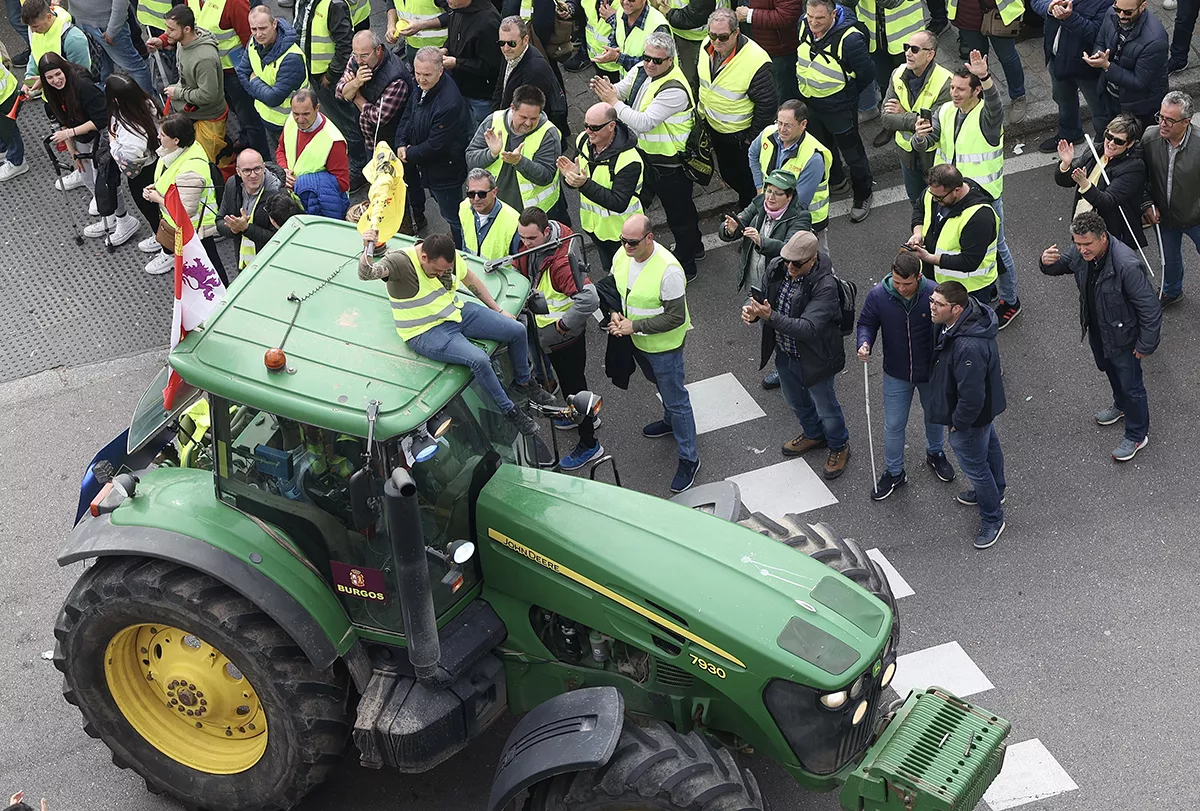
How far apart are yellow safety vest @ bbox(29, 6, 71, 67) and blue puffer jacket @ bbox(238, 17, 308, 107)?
168cm

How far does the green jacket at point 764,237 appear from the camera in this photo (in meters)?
9.99

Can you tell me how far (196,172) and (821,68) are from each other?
4.93m

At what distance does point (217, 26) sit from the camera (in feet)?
42.5

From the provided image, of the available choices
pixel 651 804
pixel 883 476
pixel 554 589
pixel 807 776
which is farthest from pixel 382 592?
pixel 883 476

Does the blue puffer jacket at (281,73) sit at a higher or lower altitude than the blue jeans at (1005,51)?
higher

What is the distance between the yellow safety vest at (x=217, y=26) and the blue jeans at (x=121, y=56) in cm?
114

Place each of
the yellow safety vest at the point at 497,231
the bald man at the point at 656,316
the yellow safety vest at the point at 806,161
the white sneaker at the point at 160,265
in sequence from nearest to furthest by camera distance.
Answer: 1. the bald man at the point at 656,316
2. the yellow safety vest at the point at 497,231
3. the yellow safety vest at the point at 806,161
4. the white sneaker at the point at 160,265

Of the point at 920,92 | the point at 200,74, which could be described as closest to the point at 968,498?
the point at 920,92

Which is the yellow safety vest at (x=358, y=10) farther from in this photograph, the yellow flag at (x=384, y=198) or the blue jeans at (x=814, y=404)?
the yellow flag at (x=384, y=198)

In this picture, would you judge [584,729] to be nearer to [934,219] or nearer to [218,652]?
[218,652]

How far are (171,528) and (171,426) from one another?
1341mm

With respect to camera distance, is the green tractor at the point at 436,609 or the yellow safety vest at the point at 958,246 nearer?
the green tractor at the point at 436,609

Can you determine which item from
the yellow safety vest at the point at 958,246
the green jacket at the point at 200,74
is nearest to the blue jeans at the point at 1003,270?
the yellow safety vest at the point at 958,246

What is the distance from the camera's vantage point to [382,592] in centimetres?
707
